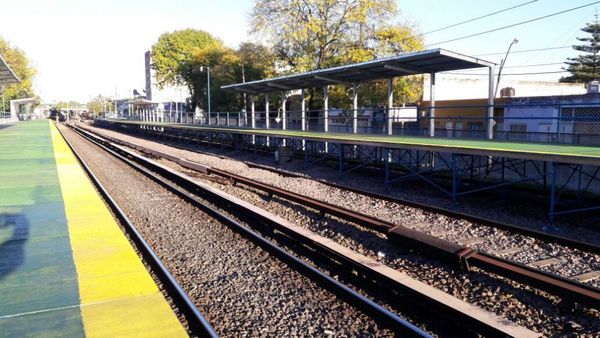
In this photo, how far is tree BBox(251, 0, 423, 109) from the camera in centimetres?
3850

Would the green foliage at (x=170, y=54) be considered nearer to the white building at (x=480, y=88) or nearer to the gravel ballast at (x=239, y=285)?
the white building at (x=480, y=88)

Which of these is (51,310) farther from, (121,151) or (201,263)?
(121,151)

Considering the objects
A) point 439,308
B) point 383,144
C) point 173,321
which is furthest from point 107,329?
point 383,144

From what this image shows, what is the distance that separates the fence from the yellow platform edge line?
988cm

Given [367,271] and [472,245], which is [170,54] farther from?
[367,271]

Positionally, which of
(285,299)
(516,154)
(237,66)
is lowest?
(285,299)

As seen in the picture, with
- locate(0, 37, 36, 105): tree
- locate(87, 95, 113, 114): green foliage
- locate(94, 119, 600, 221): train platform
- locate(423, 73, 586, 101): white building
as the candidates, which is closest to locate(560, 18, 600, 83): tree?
locate(423, 73, 586, 101): white building

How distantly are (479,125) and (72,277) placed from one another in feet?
73.9

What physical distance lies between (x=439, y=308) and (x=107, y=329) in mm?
3613

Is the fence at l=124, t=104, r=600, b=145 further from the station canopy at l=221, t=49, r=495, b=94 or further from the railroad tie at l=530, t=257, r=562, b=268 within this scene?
the railroad tie at l=530, t=257, r=562, b=268

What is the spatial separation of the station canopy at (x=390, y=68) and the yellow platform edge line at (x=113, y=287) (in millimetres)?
11332

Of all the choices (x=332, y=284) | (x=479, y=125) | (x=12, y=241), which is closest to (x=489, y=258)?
(x=332, y=284)

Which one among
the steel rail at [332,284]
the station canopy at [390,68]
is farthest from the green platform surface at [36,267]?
the station canopy at [390,68]

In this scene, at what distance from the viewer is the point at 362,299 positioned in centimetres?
599
